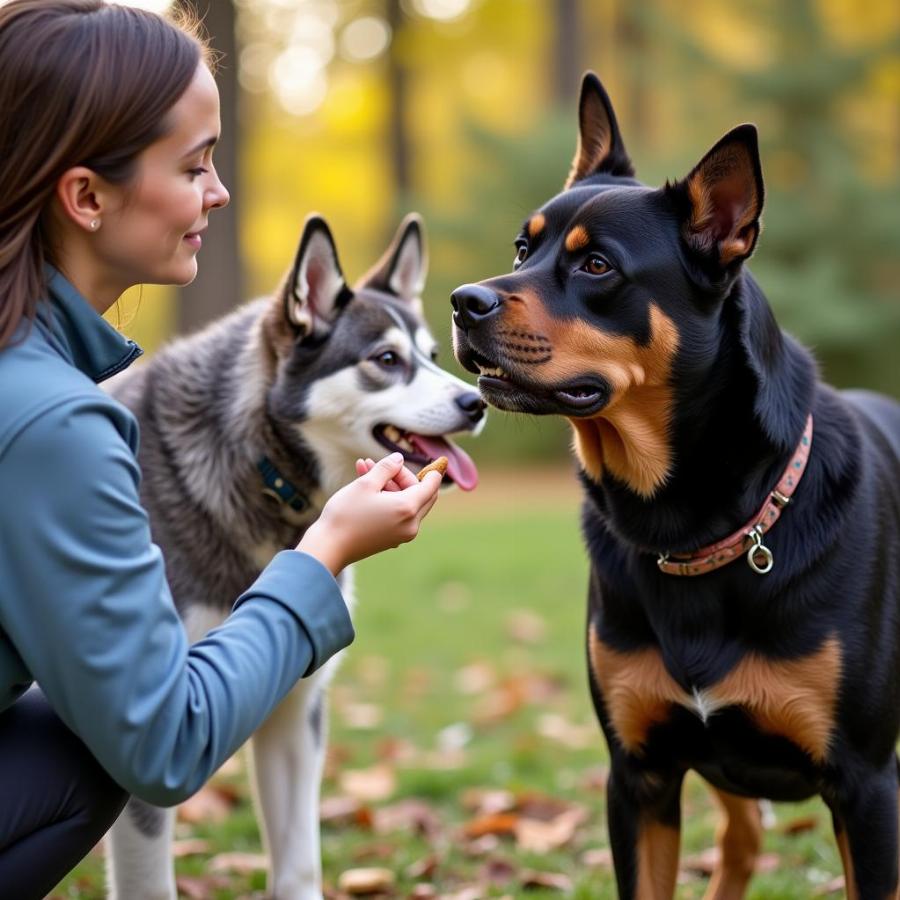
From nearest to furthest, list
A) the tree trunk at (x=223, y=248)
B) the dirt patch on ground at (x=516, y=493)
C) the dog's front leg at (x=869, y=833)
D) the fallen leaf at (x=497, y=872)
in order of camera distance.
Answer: the dog's front leg at (x=869, y=833) → the fallen leaf at (x=497, y=872) → the tree trunk at (x=223, y=248) → the dirt patch on ground at (x=516, y=493)

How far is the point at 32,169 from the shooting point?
7.41 ft

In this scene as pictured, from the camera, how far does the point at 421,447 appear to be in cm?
457

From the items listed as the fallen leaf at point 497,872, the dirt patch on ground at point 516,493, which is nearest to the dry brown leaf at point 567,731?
the fallen leaf at point 497,872

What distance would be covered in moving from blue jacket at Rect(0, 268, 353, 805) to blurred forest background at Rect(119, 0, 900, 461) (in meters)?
10.9

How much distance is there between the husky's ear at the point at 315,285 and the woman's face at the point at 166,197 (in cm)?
177

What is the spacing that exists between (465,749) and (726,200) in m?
3.09

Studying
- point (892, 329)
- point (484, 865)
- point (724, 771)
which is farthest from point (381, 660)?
point (892, 329)

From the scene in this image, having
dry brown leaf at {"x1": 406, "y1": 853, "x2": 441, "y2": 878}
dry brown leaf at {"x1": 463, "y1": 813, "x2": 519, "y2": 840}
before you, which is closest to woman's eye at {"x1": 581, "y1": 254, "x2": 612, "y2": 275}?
dry brown leaf at {"x1": 406, "y1": 853, "x2": 441, "y2": 878}

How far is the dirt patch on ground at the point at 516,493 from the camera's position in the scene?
44.9 ft

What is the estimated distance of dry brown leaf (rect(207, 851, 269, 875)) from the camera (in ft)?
13.9

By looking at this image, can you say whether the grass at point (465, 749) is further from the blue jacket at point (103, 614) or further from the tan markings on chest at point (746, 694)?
the blue jacket at point (103, 614)

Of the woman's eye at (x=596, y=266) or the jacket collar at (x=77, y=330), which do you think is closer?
the jacket collar at (x=77, y=330)

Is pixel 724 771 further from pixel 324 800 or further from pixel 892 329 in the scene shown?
pixel 892 329

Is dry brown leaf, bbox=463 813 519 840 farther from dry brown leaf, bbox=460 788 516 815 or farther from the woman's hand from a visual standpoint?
the woman's hand
